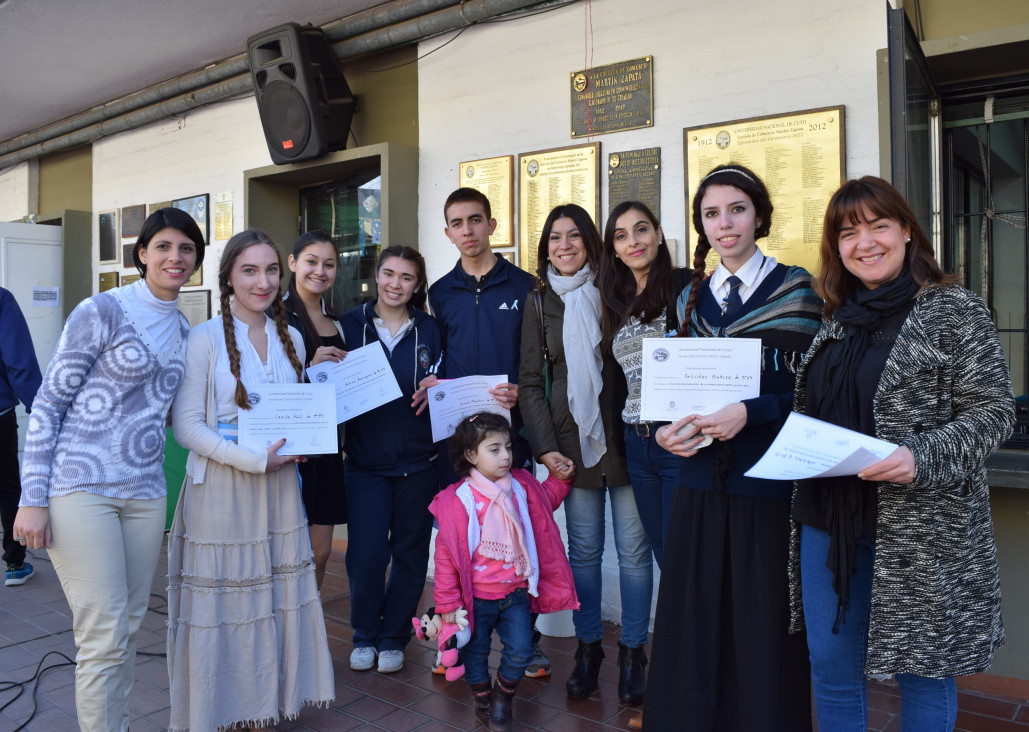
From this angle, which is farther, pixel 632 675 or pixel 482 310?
pixel 482 310

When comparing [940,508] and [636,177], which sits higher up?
[636,177]

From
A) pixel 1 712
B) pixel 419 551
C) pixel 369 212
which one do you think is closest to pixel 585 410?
pixel 419 551

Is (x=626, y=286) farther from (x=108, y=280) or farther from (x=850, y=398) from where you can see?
(x=108, y=280)

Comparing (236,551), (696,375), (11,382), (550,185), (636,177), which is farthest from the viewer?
(550,185)

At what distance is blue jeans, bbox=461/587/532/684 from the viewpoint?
2.91 metres

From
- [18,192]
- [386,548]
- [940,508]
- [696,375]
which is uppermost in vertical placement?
[18,192]

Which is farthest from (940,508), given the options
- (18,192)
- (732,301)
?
(18,192)

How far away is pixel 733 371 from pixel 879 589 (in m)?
0.67

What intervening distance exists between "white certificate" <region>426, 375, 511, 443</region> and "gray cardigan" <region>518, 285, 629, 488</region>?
0.13 m

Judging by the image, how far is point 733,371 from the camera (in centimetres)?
220

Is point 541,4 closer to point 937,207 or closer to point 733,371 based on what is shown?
point 937,207

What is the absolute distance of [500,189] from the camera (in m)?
4.75

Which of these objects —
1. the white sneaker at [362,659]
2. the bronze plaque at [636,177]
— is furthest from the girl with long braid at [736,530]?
the bronze plaque at [636,177]

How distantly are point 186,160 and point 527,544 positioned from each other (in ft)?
17.6
